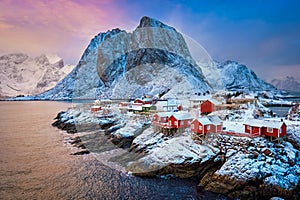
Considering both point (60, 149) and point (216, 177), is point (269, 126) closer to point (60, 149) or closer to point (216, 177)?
point (216, 177)

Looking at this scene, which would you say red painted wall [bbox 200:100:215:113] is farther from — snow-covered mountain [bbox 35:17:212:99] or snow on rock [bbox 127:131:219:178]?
snow-covered mountain [bbox 35:17:212:99]

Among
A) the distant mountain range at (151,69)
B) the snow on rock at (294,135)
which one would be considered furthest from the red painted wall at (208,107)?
the distant mountain range at (151,69)

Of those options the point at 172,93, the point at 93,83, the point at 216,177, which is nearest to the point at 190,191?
the point at 216,177

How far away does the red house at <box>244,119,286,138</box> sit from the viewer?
89.9 ft

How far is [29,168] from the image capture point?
28953mm

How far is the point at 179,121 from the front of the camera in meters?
35.1

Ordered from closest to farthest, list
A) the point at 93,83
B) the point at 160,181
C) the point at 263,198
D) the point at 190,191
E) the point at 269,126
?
1. the point at 263,198
2. the point at 190,191
3. the point at 160,181
4. the point at 269,126
5. the point at 93,83

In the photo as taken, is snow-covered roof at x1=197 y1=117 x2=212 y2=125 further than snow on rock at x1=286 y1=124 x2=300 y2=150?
Yes

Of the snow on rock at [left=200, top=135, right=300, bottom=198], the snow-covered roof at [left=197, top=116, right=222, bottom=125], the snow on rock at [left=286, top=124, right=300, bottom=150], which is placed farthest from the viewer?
the snow-covered roof at [left=197, top=116, right=222, bottom=125]

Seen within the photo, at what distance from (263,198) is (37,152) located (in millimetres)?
33452

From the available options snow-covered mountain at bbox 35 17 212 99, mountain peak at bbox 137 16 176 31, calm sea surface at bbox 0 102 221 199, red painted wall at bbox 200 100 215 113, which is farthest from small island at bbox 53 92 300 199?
mountain peak at bbox 137 16 176 31

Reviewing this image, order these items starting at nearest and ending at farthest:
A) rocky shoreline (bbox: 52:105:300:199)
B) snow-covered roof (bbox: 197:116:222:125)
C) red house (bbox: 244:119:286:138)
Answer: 1. rocky shoreline (bbox: 52:105:300:199)
2. red house (bbox: 244:119:286:138)
3. snow-covered roof (bbox: 197:116:222:125)

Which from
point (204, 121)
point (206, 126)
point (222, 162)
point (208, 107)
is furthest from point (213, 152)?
point (208, 107)

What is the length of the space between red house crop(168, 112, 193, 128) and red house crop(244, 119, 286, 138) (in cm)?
942
